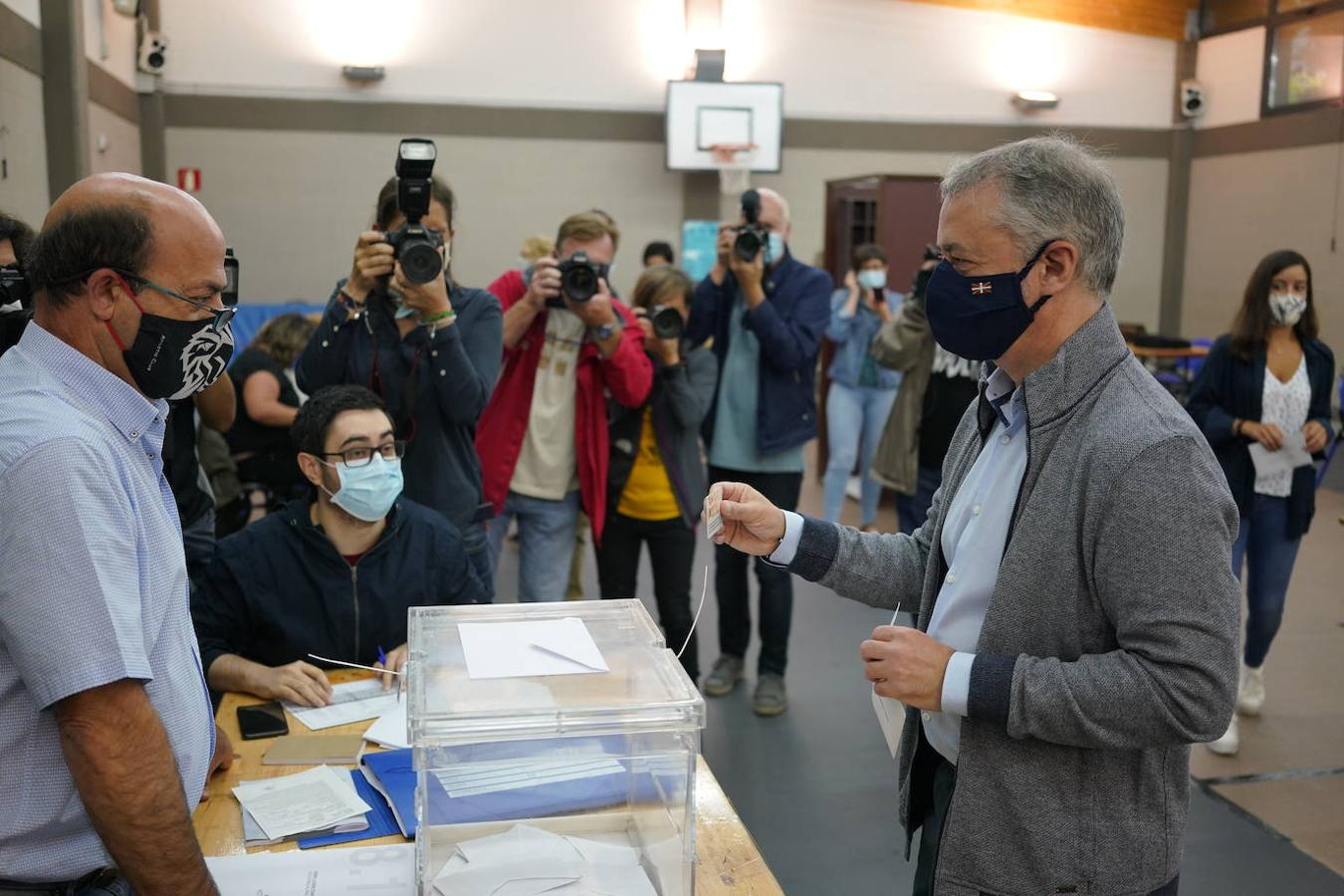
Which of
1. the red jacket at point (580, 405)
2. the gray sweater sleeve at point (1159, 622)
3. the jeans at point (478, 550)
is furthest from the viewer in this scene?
the red jacket at point (580, 405)

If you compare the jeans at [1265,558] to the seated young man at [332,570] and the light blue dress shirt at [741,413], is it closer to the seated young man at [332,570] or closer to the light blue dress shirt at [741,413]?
the light blue dress shirt at [741,413]

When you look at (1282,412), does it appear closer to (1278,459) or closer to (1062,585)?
(1278,459)

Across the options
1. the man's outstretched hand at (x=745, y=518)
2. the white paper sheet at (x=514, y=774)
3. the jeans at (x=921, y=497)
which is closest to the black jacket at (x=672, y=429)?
the jeans at (x=921, y=497)

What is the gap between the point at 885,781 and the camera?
3176 millimetres

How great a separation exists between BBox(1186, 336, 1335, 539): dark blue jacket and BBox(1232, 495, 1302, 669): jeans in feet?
0.13

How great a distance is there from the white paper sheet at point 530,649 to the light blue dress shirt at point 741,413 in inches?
85.3

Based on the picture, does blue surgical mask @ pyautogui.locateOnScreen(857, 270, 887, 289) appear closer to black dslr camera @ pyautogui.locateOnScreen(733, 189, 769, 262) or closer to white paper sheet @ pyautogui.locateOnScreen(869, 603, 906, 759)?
black dslr camera @ pyautogui.locateOnScreen(733, 189, 769, 262)

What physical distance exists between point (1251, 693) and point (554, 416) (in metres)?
2.46

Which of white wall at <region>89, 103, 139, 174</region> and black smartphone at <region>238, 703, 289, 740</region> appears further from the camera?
white wall at <region>89, 103, 139, 174</region>

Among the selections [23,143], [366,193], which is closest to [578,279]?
[23,143]

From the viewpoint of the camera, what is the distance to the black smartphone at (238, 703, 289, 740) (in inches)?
72.3

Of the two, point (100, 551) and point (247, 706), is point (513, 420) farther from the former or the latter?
point (100, 551)

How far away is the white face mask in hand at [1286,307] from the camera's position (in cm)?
341

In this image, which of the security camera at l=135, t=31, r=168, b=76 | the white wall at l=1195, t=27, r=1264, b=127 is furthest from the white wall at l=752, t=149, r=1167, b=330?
the security camera at l=135, t=31, r=168, b=76
